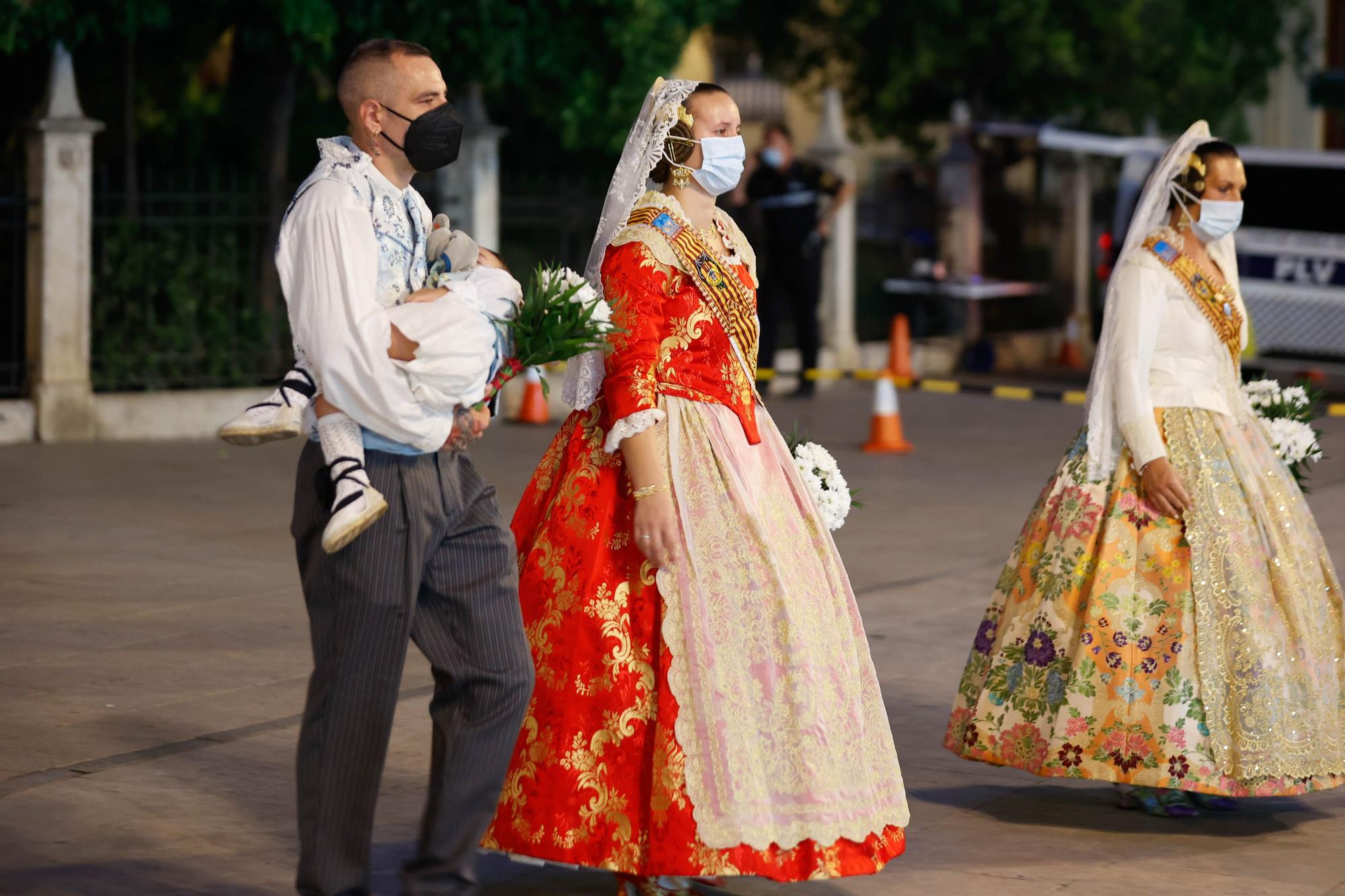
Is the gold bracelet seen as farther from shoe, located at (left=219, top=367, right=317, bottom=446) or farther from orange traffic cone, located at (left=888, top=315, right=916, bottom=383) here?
orange traffic cone, located at (left=888, top=315, right=916, bottom=383)

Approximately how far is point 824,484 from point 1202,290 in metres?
1.46

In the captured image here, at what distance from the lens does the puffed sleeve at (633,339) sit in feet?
15.3

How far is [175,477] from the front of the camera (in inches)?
473

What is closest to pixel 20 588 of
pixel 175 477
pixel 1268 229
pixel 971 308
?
pixel 175 477

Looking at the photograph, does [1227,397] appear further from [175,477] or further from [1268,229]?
[1268,229]

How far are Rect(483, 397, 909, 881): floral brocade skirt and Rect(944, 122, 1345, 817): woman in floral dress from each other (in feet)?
3.19

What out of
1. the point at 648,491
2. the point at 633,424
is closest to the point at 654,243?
the point at 633,424

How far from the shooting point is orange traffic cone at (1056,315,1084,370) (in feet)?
69.1

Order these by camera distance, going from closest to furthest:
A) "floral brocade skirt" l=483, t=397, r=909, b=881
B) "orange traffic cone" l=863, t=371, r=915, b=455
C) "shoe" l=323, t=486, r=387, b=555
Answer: "shoe" l=323, t=486, r=387, b=555 → "floral brocade skirt" l=483, t=397, r=909, b=881 → "orange traffic cone" l=863, t=371, r=915, b=455

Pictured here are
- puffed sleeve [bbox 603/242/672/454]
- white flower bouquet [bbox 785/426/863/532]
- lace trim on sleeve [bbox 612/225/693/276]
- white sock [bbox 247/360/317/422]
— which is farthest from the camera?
white flower bouquet [bbox 785/426/863/532]

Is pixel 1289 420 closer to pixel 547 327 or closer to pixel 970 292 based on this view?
pixel 547 327

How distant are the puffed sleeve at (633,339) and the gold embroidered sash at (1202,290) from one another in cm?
176

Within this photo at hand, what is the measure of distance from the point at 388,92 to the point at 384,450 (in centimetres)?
71

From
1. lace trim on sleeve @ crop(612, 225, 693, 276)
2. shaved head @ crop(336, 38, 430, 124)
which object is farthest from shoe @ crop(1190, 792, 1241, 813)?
shaved head @ crop(336, 38, 430, 124)
